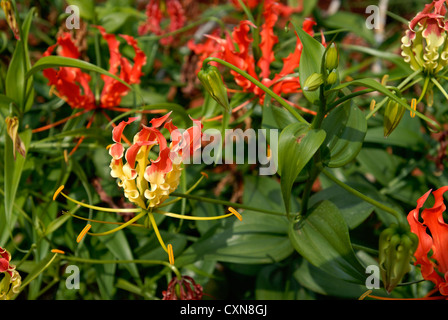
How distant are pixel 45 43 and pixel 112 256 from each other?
2.67 feet

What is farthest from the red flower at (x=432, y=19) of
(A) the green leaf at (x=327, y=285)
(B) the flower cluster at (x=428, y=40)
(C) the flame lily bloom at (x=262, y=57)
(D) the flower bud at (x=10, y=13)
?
(D) the flower bud at (x=10, y=13)

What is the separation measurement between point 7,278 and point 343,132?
24.9 inches

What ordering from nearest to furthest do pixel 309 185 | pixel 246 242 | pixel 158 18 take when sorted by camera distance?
1. pixel 309 185
2. pixel 246 242
3. pixel 158 18

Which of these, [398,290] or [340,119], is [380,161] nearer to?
[398,290]

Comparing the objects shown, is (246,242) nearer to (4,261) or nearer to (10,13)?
(4,261)

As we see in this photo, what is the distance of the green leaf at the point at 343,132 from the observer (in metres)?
0.75

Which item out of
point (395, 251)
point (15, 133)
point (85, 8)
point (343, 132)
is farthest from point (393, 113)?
point (85, 8)

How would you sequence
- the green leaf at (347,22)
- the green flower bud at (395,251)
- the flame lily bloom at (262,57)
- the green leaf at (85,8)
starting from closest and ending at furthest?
the green flower bud at (395,251), the flame lily bloom at (262,57), the green leaf at (85,8), the green leaf at (347,22)

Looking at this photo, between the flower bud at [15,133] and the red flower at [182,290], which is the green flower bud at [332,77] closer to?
the red flower at [182,290]

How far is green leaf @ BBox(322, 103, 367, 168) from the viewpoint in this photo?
754 millimetres

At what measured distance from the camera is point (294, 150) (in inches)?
26.4

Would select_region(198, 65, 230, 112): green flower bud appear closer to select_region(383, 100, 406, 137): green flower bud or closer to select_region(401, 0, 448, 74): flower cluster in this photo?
select_region(383, 100, 406, 137): green flower bud

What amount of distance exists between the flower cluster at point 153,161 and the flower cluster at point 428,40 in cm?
46
